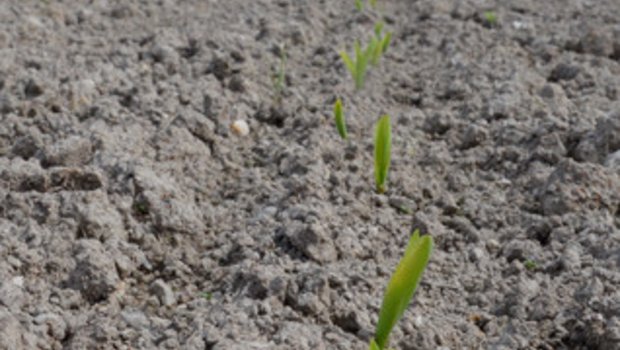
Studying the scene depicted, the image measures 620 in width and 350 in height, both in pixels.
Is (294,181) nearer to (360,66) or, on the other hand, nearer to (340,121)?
(340,121)

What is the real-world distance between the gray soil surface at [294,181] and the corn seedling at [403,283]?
9 centimetres

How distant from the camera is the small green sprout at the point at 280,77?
265cm

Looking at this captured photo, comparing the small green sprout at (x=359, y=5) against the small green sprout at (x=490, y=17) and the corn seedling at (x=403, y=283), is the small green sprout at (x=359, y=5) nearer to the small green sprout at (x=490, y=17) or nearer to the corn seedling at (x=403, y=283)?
the small green sprout at (x=490, y=17)

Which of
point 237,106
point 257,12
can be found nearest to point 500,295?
point 237,106

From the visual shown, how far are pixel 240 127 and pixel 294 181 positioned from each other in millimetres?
404

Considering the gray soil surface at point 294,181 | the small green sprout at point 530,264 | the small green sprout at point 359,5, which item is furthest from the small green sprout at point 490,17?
the small green sprout at point 530,264

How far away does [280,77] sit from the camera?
2.62 meters

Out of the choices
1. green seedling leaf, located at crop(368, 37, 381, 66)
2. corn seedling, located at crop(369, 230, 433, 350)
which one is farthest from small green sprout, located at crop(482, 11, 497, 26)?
corn seedling, located at crop(369, 230, 433, 350)

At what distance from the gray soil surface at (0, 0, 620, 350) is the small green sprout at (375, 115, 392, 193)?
5 centimetres

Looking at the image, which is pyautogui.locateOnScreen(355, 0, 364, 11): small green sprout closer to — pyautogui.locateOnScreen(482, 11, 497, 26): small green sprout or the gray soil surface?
the gray soil surface

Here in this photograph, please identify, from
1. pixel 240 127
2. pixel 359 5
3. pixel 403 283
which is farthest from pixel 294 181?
pixel 359 5

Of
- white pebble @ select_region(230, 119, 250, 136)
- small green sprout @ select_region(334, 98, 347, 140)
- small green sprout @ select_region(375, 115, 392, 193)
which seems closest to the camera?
small green sprout @ select_region(375, 115, 392, 193)

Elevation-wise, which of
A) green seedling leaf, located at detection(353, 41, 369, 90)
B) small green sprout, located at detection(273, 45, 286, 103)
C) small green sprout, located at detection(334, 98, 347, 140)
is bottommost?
small green sprout, located at detection(273, 45, 286, 103)

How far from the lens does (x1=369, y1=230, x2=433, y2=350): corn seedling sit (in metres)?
1.50
